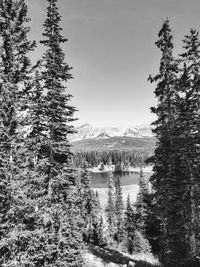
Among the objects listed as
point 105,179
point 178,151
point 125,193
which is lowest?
point 105,179

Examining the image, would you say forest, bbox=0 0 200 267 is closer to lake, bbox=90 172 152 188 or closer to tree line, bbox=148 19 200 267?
tree line, bbox=148 19 200 267

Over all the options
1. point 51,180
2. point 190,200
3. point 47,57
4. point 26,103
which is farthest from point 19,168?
point 190,200

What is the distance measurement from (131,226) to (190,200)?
3008 cm

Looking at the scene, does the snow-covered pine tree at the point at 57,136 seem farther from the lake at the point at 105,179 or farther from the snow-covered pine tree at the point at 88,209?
the lake at the point at 105,179

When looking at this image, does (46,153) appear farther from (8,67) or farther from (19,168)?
(8,67)

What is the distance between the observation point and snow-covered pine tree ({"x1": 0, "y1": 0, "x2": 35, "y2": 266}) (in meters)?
9.25

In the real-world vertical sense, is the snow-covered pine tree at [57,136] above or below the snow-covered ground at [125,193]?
above

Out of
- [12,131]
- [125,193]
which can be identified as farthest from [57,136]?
[125,193]

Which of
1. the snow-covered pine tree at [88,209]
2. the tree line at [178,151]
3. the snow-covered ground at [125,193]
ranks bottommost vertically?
the snow-covered ground at [125,193]

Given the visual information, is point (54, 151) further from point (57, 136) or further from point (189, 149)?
point (189, 149)

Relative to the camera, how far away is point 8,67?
412 inches

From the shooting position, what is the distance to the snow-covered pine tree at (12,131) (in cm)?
925

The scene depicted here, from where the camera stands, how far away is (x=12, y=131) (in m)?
10.2

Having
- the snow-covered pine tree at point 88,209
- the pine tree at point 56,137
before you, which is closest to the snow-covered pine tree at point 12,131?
the pine tree at point 56,137
